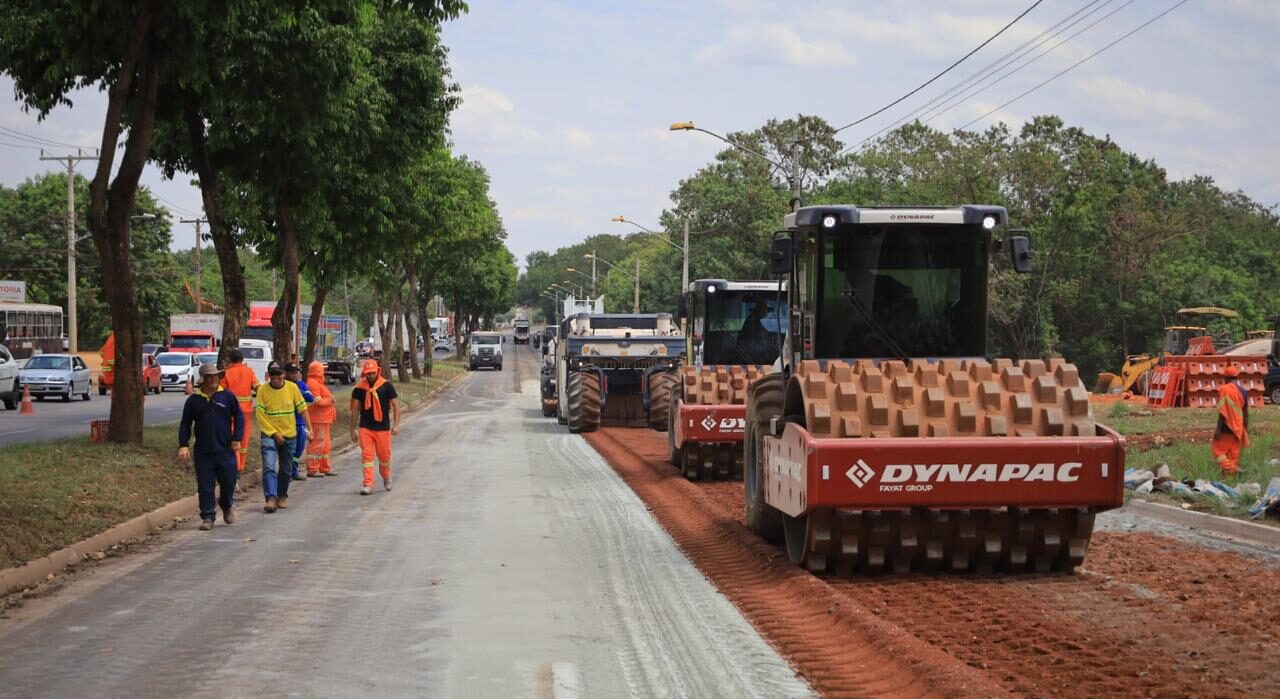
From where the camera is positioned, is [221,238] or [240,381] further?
[221,238]

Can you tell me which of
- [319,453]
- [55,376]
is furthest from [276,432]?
[55,376]

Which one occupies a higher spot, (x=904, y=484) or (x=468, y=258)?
(x=468, y=258)

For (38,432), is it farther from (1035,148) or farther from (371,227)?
(1035,148)

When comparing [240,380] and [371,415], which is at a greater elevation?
[240,380]

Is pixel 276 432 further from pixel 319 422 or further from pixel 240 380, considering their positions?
pixel 319 422

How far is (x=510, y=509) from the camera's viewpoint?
16.1m

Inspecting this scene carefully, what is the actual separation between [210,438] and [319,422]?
6.56 metres

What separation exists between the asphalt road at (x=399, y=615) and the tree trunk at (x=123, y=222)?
4885mm

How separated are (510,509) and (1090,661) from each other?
Result: 9.33 metres

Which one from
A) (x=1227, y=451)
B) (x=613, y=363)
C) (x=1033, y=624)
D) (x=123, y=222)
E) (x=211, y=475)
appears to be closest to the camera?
(x=1033, y=624)

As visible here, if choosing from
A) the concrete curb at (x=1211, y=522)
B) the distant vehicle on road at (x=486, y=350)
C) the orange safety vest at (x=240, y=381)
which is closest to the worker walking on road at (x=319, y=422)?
the orange safety vest at (x=240, y=381)

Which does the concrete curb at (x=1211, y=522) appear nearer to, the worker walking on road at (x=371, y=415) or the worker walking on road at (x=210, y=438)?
the worker walking on road at (x=371, y=415)

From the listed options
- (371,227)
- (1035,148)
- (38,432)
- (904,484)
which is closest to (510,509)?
(904,484)

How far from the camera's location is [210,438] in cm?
1428
